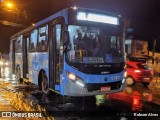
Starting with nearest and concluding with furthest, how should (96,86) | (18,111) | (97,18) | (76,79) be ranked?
(18,111) < (76,79) < (96,86) < (97,18)

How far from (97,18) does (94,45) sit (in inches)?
42.7

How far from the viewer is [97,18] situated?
31.5 ft

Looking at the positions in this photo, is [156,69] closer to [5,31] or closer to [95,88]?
[95,88]

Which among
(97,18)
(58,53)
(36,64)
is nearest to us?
(97,18)

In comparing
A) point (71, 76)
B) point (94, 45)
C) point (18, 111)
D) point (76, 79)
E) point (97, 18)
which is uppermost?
point (97, 18)

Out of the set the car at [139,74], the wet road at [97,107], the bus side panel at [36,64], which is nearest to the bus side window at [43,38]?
the bus side panel at [36,64]

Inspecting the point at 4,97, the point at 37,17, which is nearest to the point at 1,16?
the point at 37,17

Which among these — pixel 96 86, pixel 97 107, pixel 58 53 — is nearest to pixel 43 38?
pixel 58 53

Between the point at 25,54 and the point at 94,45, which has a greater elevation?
the point at 94,45

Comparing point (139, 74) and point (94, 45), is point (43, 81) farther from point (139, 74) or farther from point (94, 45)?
point (139, 74)

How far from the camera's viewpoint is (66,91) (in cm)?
909

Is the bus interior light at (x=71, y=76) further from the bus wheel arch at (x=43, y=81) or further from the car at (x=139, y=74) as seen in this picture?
the car at (x=139, y=74)

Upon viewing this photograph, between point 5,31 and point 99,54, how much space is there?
41221mm

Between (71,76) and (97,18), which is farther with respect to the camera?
(97,18)
